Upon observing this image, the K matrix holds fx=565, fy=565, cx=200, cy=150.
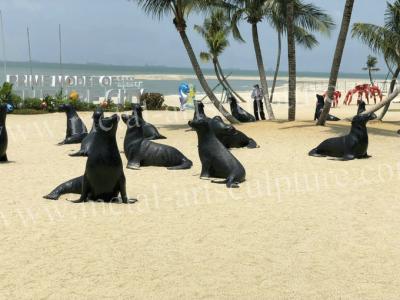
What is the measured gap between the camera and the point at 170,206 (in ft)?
26.3

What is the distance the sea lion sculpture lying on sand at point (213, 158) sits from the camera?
9930 mm

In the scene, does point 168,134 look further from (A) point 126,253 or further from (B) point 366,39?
(A) point 126,253

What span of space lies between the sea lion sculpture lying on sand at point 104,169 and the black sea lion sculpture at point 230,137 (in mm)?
5197

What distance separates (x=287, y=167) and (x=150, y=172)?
2.85m

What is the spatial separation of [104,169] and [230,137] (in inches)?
256

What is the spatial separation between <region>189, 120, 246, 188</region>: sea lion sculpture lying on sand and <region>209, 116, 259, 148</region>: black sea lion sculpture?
8.71 ft

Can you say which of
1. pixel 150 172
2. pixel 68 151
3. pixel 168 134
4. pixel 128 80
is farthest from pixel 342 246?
pixel 128 80

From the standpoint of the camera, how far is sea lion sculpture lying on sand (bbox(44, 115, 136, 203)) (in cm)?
783

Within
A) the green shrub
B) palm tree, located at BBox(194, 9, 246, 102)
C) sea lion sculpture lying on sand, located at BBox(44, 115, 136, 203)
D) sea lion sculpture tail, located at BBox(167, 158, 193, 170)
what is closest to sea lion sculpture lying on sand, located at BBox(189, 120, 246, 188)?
sea lion sculpture tail, located at BBox(167, 158, 193, 170)

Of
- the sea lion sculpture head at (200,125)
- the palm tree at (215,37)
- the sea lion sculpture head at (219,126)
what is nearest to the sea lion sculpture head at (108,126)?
the sea lion sculpture head at (200,125)

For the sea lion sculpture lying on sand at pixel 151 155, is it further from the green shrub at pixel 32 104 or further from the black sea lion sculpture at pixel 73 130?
the green shrub at pixel 32 104

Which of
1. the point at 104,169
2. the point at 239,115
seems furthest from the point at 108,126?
the point at 239,115

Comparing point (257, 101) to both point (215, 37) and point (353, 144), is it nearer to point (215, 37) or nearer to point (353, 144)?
point (353, 144)

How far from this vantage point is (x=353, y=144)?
12508 millimetres
